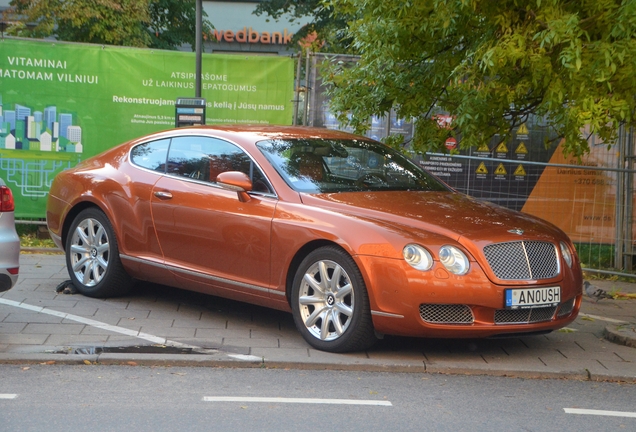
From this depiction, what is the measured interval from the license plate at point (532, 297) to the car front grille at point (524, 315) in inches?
2.3

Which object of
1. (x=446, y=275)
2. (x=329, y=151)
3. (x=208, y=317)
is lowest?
(x=208, y=317)

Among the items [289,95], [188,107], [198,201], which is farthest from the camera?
[289,95]

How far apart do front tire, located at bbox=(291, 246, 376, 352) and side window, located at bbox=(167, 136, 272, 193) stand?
0.83 m

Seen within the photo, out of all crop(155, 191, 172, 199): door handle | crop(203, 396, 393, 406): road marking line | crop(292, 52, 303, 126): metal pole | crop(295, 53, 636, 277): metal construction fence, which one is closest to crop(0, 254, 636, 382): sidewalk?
crop(203, 396, 393, 406): road marking line

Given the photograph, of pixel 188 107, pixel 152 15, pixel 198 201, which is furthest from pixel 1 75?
pixel 152 15

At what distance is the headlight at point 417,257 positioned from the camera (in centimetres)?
609

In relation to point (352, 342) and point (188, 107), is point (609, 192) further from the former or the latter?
point (352, 342)

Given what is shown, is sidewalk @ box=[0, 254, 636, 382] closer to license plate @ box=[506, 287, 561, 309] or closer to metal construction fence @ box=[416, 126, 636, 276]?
license plate @ box=[506, 287, 561, 309]

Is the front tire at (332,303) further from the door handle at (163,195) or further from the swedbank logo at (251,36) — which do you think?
the swedbank logo at (251,36)

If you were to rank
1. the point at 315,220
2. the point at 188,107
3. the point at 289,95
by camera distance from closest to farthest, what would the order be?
the point at 315,220, the point at 188,107, the point at 289,95

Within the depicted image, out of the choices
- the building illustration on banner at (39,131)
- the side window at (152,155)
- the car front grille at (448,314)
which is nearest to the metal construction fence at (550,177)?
the building illustration on banner at (39,131)

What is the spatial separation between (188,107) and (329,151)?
166 inches

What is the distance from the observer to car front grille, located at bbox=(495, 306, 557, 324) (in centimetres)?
624

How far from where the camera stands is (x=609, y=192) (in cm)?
1157
